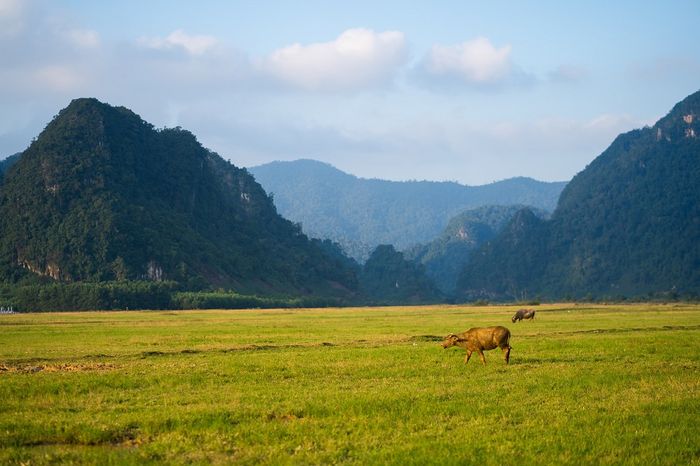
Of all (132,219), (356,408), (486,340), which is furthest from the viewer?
(132,219)

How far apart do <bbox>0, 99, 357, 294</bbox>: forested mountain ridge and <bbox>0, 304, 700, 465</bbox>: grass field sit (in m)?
108

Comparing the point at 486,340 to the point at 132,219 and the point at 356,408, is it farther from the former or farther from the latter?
the point at 132,219

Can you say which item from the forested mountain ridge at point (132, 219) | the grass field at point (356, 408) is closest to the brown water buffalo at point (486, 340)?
the grass field at point (356, 408)

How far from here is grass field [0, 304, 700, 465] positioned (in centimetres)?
1328

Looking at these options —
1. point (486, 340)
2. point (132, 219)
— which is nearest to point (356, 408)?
Answer: point (486, 340)

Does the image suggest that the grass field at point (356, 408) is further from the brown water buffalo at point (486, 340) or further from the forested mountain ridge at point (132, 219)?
the forested mountain ridge at point (132, 219)

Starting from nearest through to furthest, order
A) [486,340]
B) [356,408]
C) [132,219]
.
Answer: [356,408] < [486,340] < [132,219]

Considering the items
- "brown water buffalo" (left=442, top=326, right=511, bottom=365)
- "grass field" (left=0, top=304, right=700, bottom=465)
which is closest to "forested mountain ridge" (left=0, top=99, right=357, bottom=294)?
"grass field" (left=0, top=304, right=700, bottom=465)

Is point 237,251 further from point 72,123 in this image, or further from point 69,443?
point 69,443

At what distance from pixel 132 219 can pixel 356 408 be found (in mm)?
131461

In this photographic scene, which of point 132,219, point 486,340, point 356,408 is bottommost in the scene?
point 356,408

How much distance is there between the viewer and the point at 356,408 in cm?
1662

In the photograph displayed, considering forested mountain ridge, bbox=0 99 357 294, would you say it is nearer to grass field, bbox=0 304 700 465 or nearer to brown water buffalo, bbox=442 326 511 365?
grass field, bbox=0 304 700 465

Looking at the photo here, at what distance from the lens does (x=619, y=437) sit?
14.0m
